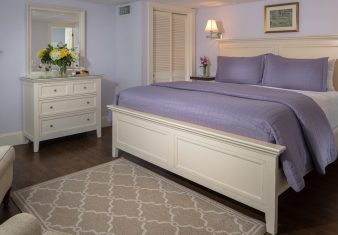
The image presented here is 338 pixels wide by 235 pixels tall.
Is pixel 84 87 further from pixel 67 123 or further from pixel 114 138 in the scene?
pixel 114 138

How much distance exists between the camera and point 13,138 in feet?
13.5

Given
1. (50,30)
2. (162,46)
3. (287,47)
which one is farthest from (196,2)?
(50,30)

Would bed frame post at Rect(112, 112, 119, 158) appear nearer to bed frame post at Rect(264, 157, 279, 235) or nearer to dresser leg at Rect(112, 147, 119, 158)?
dresser leg at Rect(112, 147, 119, 158)

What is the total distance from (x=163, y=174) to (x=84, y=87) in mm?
1800

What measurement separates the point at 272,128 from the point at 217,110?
0.50m

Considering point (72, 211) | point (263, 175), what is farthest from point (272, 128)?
point (72, 211)

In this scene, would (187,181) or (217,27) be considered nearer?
(187,181)

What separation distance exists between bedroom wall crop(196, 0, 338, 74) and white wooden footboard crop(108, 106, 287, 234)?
7.96 feet

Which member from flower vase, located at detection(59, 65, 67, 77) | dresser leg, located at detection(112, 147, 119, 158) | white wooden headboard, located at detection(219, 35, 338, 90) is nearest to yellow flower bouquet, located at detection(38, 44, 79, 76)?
flower vase, located at detection(59, 65, 67, 77)

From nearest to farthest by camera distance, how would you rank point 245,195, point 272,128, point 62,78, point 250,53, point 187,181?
point 272,128 → point 245,195 → point 187,181 → point 62,78 → point 250,53

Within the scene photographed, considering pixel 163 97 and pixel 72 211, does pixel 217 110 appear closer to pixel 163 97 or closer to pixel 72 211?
pixel 163 97

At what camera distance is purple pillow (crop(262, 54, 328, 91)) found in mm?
3457

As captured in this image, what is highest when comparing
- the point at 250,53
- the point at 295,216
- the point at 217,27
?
the point at 217,27

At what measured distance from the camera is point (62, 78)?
3.98 m
